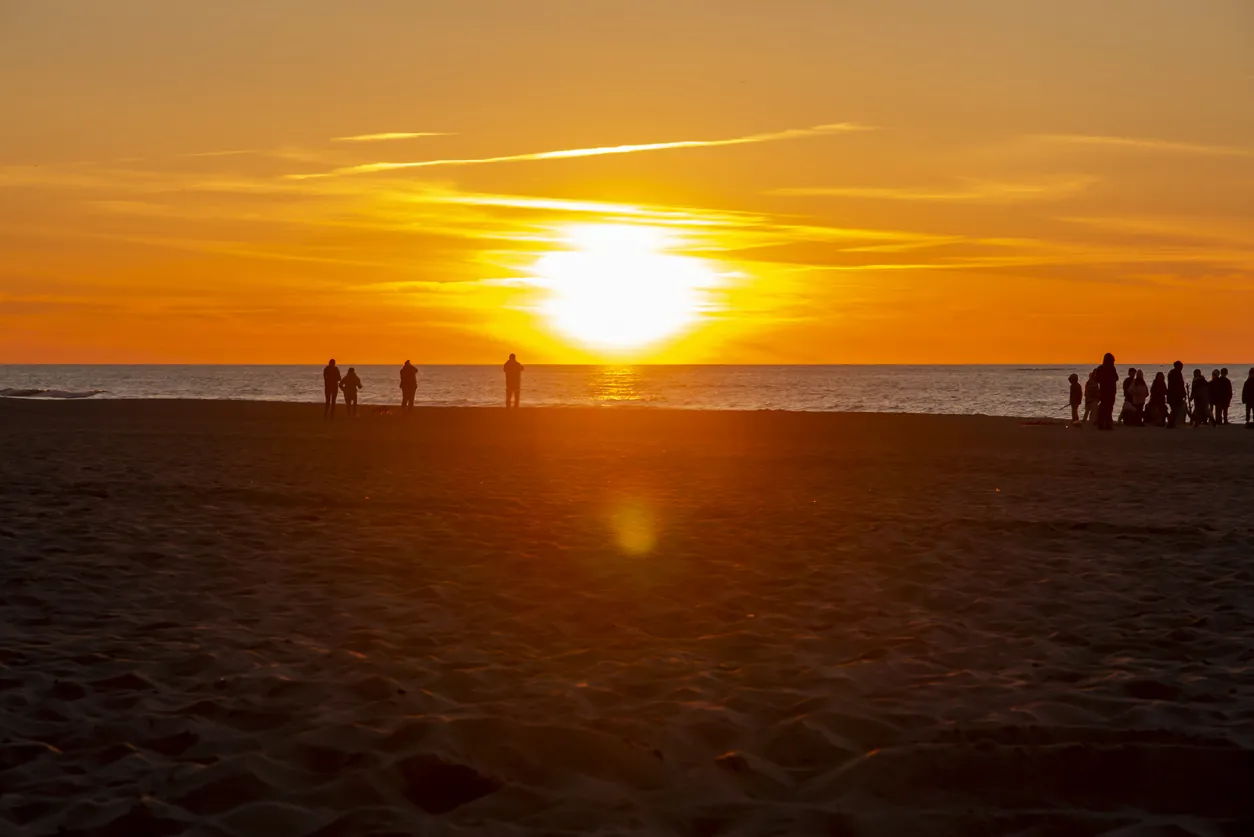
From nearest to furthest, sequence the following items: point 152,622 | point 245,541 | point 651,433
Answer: point 152,622, point 245,541, point 651,433

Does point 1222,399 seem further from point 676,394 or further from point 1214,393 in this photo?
point 676,394

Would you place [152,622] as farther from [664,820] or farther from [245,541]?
[664,820]

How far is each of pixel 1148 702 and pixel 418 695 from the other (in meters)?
4.21

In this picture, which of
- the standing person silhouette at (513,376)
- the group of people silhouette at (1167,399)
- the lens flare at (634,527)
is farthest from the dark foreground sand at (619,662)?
the standing person silhouette at (513,376)

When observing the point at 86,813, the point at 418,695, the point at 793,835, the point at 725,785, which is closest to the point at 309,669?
the point at 418,695

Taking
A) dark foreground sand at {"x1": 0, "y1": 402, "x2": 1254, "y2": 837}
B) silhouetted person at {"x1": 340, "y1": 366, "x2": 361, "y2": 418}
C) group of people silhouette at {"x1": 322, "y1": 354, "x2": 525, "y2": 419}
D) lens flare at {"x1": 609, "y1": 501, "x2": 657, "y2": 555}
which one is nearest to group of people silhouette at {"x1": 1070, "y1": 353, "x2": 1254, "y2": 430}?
dark foreground sand at {"x1": 0, "y1": 402, "x2": 1254, "y2": 837}

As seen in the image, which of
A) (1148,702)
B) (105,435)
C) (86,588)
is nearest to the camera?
(1148,702)

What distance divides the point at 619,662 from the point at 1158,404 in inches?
1162

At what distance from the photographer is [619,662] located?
6898 mm

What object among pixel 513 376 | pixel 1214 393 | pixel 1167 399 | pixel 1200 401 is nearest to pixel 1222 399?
pixel 1214 393

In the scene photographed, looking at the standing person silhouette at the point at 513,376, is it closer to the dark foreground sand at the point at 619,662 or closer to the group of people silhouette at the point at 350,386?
the group of people silhouette at the point at 350,386

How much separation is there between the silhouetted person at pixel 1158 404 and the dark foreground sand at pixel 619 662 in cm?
1836

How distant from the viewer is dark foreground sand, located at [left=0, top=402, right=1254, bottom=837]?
4.81 metres

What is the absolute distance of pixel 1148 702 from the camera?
607 centimetres
